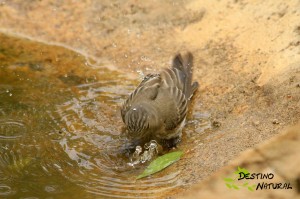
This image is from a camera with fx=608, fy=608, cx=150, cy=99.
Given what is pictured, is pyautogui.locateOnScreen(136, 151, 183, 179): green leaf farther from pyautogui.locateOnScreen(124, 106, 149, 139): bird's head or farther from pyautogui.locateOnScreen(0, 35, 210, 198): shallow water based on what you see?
pyautogui.locateOnScreen(124, 106, 149, 139): bird's head

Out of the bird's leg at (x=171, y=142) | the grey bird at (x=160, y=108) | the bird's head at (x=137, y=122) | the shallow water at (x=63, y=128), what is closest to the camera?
the shallow water at (x=63, y=128)

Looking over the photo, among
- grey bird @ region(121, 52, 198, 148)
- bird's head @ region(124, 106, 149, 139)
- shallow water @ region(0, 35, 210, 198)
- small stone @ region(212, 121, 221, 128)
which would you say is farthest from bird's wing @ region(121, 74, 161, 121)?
small stone @ region(212, 121, 221, 128)

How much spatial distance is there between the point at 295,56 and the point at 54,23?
13.6 feet

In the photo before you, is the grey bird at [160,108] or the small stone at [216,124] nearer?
the grey bird at [160,108]

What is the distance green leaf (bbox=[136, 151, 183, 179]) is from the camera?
6430mm

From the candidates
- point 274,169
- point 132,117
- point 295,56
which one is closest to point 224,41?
point 295,56

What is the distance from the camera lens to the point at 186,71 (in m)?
8.38

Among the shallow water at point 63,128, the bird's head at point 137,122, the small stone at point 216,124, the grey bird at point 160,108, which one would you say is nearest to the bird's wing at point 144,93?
the grey bird at point 160,108

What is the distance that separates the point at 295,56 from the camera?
25.0ft

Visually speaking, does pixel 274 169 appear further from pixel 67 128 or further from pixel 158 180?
pixel 67 128

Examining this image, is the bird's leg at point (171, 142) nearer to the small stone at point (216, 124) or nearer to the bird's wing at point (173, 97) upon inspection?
the bird's wing at point (173, 97)

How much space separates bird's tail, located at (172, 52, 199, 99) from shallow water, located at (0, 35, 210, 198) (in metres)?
0.48

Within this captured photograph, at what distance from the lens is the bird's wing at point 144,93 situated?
750cm

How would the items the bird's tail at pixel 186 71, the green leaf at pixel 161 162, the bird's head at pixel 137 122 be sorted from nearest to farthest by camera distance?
the green leaf at pixel 161 162, the bird's head at pixel 137 122, the bird's tail at pixel 186 71
